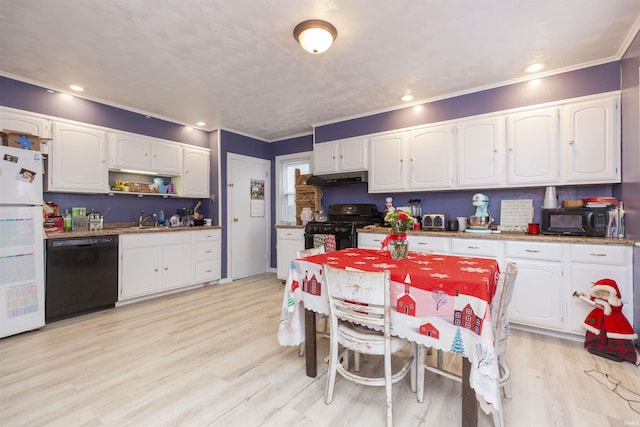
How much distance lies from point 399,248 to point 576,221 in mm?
1990

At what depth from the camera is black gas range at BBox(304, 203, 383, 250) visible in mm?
3957

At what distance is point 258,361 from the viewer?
7.53 feet

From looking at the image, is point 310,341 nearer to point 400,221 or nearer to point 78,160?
point 400,221

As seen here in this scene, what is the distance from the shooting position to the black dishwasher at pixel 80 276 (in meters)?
3.03

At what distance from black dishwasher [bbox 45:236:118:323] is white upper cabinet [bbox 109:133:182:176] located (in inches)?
42.6

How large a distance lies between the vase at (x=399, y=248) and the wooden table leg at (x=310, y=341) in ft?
2.31

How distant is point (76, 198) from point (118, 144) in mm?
853

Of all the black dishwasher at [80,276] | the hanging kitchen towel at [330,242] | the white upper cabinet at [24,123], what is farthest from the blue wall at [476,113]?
the white upper cabinet at [24,123]

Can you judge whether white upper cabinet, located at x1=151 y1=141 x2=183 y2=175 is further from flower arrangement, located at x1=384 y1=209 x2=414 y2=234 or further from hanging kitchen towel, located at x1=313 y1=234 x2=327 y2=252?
flower arrangement, located at x1=384 y1=209 x2=414 y2=234

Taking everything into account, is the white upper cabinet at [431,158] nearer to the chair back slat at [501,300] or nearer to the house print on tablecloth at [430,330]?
the chair back slat at [501,300]

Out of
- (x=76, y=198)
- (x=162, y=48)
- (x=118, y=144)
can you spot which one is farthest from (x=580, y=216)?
(x=76, y=198)

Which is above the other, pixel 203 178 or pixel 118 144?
pixel 118 144

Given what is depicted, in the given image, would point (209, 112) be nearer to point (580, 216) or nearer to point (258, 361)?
point (258, 361)

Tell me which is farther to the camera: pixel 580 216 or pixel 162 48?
pixel 580 216
